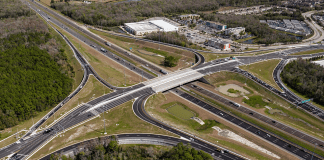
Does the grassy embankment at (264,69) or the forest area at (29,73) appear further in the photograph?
the grassy embankment at (264,69)

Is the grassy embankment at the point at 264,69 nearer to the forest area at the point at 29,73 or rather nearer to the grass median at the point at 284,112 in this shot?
the grass median at the point at 284,112

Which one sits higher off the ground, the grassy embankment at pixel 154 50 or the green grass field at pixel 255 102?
the grassy embankment at pixel 154 50

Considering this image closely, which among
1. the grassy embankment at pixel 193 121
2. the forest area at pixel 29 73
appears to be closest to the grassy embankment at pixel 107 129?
the grassy embankment at pixel 193 121

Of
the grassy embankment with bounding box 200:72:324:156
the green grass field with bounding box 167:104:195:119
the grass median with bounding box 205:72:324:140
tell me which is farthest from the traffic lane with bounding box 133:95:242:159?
the grass median with bounding box 205:72:324:140

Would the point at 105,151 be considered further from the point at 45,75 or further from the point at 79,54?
the point at 79,54

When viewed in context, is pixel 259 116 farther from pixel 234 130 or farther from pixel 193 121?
pixel 193 121

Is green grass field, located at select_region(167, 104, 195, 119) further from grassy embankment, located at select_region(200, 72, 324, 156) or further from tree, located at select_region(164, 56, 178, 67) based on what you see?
tree, located at select_region(164, 56, 178, 67)

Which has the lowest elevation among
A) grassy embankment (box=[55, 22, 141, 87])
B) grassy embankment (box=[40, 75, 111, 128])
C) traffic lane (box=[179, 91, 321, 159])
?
traffic lane (box=[179, 91, 321, 159])
